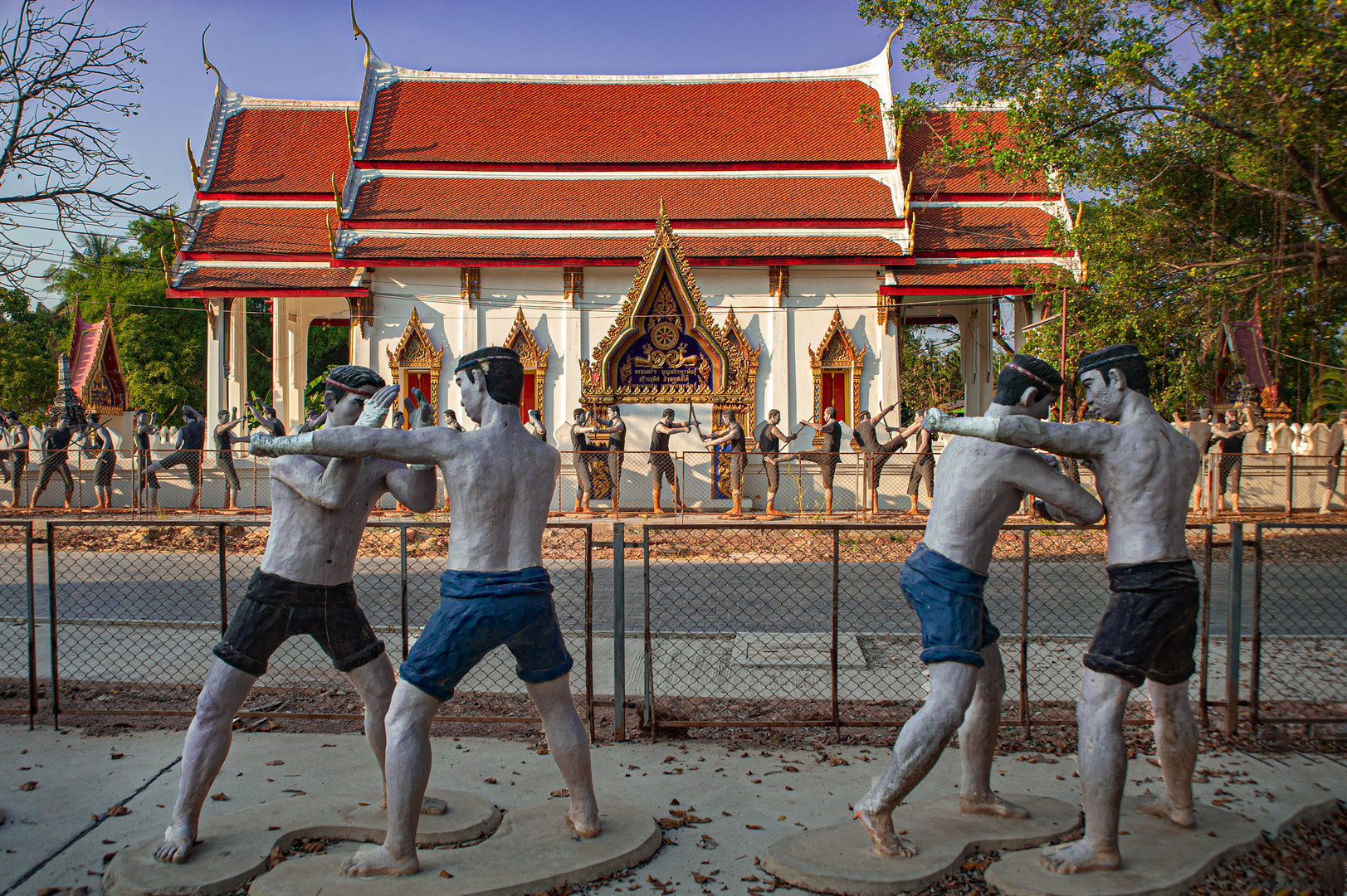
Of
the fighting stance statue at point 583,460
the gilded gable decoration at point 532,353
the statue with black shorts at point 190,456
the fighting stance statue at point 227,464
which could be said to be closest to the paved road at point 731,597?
the fighting stance statue at point 583,460

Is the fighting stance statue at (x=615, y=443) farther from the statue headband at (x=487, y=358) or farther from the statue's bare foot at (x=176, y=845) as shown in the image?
the statue's bare foot at (x=176, y=845)

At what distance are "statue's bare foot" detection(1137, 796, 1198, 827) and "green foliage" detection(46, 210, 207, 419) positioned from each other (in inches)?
1294

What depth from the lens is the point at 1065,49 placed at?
38.8ft

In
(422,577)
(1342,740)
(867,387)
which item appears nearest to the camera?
(1342,740)

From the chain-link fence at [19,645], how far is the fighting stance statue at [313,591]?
1.92 metres

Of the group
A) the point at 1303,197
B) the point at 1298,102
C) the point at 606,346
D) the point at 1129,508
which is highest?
the point at 1298,102

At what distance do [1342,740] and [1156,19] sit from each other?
988 centimetres

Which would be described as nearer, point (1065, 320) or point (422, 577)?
point (422, 577)

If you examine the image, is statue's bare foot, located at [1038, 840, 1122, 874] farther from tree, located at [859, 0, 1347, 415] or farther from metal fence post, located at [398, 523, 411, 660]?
tree, located at [859, 0, 1347, 415]

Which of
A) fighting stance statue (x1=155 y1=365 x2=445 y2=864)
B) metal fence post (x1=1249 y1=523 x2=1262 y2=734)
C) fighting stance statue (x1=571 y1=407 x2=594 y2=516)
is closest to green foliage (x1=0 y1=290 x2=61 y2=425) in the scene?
fighting stance statue (x1=571 y1=407 x2=594 y2=516)

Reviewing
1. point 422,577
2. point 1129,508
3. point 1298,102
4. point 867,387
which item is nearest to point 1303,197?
point 1298,102

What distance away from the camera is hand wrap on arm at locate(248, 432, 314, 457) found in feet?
10.4

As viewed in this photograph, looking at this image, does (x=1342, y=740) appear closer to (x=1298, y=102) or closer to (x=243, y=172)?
(x=1298, y=102)

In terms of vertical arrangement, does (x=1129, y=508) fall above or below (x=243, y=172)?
below
